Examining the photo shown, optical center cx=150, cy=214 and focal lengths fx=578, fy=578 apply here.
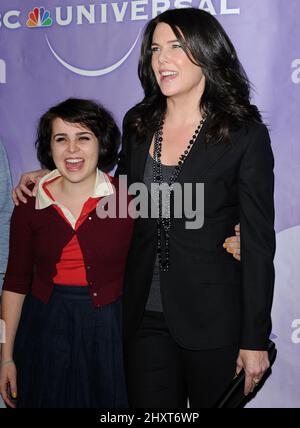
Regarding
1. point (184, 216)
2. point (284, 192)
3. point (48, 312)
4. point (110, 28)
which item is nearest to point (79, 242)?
point (48, 312)

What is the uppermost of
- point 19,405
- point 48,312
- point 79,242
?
point 79,242

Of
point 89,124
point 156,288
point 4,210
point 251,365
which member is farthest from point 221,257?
point 4,210

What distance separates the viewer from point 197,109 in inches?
82.9

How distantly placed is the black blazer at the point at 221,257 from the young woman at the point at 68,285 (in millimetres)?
189

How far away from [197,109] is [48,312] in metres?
0.96

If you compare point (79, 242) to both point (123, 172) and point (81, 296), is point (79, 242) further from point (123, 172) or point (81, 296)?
point (123, 172)

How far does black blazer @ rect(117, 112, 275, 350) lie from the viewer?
191 cm

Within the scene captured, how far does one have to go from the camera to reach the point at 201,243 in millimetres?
1972

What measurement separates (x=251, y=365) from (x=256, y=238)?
0.42 metres

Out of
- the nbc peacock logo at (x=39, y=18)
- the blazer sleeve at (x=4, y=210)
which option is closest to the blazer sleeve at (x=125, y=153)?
the blazer sleeve at (x=4, y=210)

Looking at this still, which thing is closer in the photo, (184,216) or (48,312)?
(184,216)

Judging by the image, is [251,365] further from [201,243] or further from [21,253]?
[21,253]

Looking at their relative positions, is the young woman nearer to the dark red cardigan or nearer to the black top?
the dark red cardigan

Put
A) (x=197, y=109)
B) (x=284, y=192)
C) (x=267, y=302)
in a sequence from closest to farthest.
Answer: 1. (x=267, y=302)
2. (x=197, y=109)
3. (x=284, y=192)
